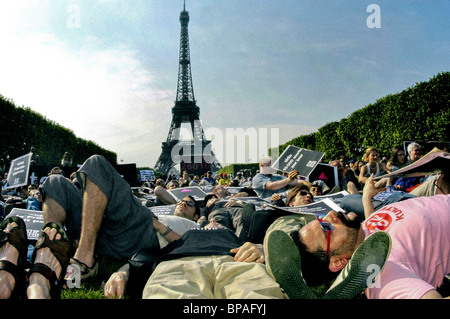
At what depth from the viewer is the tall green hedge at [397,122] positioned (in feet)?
40.6

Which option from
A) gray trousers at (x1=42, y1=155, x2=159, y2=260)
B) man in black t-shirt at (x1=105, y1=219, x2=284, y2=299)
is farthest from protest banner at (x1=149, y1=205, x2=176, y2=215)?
man in black t-shirt at (x1=105, y1=219, x2=284, y2=299)

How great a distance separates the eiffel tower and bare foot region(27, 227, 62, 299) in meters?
49.6

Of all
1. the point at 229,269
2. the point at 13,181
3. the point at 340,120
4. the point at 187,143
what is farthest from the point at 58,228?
the point at 187,143

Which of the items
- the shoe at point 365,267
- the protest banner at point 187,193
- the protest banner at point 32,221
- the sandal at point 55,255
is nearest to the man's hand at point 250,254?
the shoe at point 365,267

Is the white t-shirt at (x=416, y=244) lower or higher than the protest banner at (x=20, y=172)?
lower

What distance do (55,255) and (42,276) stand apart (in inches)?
7.3

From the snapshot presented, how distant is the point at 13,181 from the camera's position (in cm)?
713

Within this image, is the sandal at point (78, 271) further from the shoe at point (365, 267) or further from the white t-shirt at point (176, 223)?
the shoe at point (365, 267)

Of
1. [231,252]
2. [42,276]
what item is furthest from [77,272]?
[231,252]

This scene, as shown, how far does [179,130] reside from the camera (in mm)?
56062

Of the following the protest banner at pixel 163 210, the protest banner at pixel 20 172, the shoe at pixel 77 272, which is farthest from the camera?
the protest banner at pixel 20 172

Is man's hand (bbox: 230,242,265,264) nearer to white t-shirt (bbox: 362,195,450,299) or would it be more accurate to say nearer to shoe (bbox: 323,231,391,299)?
shoe (bbox: 323,231,391,299)

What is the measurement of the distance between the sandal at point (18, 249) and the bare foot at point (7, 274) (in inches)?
0.7

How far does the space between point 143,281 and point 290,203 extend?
2.77 metres
